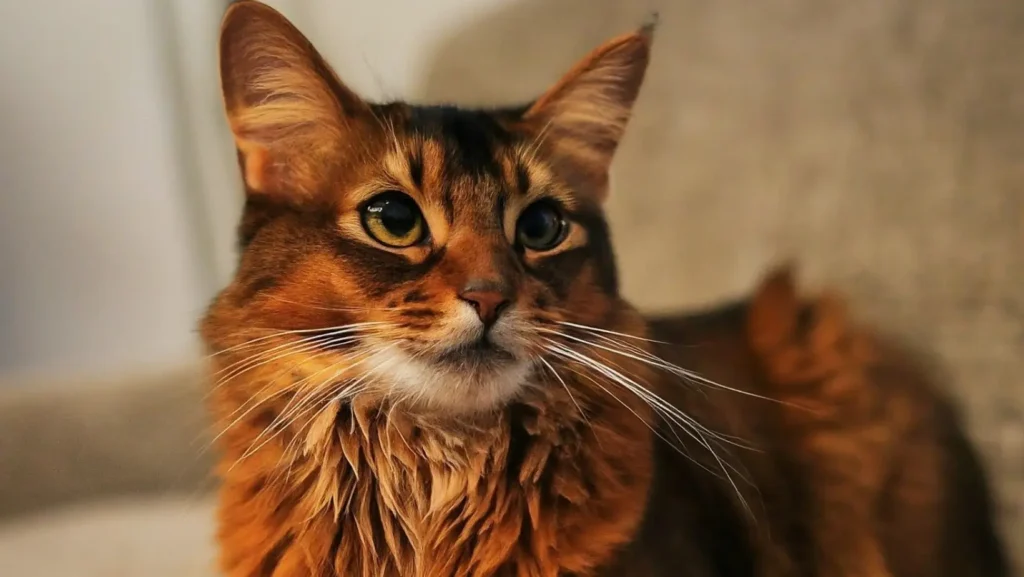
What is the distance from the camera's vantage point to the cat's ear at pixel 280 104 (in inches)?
24.8

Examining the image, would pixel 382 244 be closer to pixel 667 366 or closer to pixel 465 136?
pixel 465 136

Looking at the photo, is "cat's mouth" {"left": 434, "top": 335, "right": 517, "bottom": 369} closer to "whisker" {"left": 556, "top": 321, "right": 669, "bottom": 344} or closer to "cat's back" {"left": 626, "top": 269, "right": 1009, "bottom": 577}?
"whisker" {"left": 556, "top": 321, "right": 669, "bottom": 344}

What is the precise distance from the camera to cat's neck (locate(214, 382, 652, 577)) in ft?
2.18

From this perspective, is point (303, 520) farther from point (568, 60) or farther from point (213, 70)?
point (568, 60)

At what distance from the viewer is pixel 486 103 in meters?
0.82

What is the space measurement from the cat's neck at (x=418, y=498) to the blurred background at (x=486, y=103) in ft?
0.31

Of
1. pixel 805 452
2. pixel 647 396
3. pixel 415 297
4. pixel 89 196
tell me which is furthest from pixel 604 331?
pixel 89 196

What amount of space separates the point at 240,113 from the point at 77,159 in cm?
21

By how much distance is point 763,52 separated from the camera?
3.25 ft

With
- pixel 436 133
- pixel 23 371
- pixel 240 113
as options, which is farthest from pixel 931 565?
pixel 23 371

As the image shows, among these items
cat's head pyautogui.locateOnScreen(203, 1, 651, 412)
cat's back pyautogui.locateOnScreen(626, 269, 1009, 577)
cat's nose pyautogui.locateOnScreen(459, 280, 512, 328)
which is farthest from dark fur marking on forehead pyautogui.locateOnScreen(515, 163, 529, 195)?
cat's back pyautogui.locateOnScreen(626, 269, 1009, 577)

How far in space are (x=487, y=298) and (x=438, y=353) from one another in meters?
0.06

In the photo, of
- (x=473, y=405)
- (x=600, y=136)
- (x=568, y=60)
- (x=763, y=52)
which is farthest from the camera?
(x=763, y=52)

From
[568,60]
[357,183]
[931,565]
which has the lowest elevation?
[931,565]
